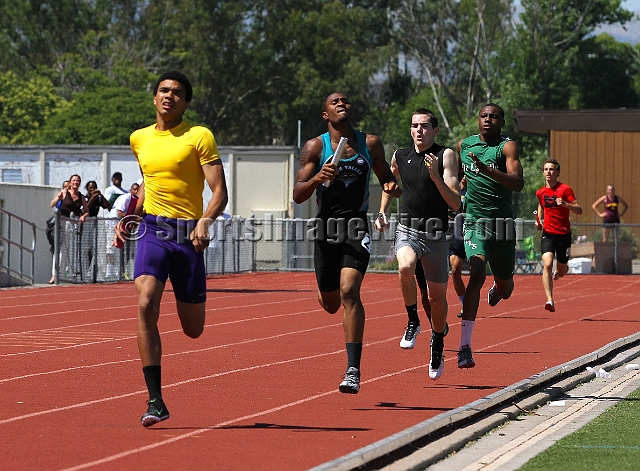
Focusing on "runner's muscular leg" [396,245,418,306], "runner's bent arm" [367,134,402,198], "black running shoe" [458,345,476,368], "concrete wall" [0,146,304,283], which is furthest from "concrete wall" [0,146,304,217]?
"runner's bent arm" [367,134,402,198]

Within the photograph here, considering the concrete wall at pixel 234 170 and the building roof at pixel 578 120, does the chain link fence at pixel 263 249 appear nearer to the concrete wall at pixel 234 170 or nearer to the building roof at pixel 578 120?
the concrete wall at pixel 234 170

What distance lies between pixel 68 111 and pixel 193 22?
37.4 feet

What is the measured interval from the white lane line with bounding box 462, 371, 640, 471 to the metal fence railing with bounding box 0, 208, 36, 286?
15.4m

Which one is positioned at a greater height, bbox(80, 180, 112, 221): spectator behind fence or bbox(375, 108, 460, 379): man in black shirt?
bbox(80, 180, 112, 221): spectator behind fence

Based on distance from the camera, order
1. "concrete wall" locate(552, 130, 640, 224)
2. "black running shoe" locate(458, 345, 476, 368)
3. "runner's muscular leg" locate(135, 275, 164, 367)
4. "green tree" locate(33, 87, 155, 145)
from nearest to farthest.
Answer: "runner's muscular leg" locate(135, 275, 164, 367) < "black running shoe" locate(458, 345, 476, 368) < "concrete wall" locate(552, 130, 640, 224) < "green tree" locate(33, 87, 155, 145)

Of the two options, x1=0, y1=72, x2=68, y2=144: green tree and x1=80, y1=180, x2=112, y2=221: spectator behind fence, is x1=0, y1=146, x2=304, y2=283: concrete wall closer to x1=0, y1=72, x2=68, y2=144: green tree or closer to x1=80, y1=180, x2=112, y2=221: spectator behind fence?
x1=80, y1=180, x2=112, y2=221: spectator behind fence

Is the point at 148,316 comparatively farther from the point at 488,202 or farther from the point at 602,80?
the point at 602,80

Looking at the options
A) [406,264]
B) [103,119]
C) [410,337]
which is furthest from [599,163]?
[103,119]

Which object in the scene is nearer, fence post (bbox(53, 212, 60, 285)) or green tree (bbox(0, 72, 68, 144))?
fence post (bbox(53, 212, 60, 285))

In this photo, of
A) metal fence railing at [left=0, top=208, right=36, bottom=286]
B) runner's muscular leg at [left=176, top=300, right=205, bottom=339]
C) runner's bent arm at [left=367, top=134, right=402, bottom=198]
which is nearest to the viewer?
runner's muscular leg at [left=176, top=300, right=205, bottom=339]

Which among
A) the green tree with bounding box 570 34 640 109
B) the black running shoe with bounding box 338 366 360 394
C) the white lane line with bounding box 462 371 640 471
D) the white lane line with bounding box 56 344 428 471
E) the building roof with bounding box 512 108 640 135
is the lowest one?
the white lane line with bounding box 462 371 640 471

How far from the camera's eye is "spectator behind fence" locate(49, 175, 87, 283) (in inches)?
955

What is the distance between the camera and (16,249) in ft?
78.5

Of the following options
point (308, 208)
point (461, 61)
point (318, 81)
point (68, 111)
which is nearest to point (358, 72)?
point (318, 81)
